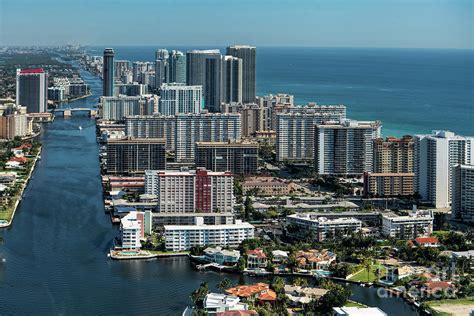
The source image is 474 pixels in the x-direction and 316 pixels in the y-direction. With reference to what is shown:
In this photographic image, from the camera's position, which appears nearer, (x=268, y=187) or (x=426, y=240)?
(x=426, y=240)

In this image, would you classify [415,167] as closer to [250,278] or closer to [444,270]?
[444,270]

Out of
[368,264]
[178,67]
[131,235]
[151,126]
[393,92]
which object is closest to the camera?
[368,264]

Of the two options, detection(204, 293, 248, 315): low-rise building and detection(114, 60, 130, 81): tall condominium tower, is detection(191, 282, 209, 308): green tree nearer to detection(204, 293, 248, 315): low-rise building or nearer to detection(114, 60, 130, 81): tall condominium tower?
detection(204, 293, 248, 315): low-rise building

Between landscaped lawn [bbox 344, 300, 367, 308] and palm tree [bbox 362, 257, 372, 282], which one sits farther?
palm tree [bbox 362, 257, 372, 282]

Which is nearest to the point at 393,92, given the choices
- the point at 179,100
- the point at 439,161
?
the point at 179,100

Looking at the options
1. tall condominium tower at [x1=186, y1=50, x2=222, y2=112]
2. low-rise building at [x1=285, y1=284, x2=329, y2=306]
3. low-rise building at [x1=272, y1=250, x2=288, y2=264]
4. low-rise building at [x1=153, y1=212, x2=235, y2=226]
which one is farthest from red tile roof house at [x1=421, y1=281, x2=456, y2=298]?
tall condominium tower at [x1=186, y1=50, x2=222, y2=112]

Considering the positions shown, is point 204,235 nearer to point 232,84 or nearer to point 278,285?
point 278,285

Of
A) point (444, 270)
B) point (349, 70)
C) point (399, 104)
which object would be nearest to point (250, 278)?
point (444, 270)

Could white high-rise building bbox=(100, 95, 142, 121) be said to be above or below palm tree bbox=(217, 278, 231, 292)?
above
